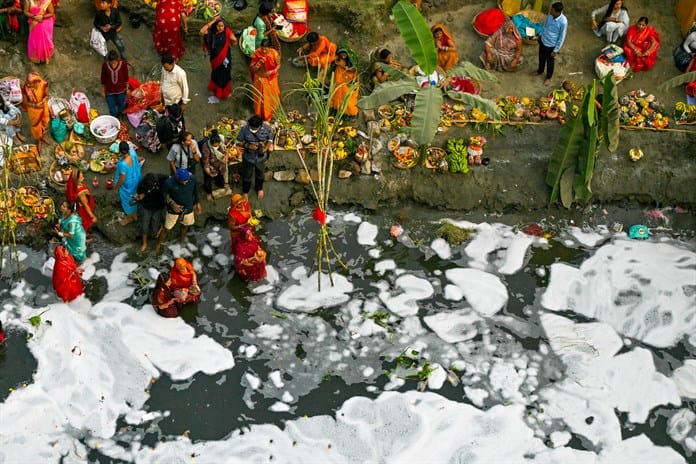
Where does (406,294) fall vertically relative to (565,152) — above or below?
below

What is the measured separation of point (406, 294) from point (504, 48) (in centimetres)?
404

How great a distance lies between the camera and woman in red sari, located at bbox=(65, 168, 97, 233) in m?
9.05

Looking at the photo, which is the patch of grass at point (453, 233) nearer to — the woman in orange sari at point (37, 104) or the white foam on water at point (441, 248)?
the white foam on water at point (441, 248)

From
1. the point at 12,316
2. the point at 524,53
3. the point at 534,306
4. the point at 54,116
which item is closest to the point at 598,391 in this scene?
the point at 534,306

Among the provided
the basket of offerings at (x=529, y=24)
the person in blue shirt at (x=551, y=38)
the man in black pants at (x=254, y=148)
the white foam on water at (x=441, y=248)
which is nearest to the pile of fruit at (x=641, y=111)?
the person in blue shirt at (x=551, y=38)

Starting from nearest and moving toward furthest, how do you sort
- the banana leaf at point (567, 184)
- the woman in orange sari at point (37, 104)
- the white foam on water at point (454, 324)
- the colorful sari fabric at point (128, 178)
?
the white foam on water at point (454, 324)
the colorful sari fabric at point (128, 178)
the woman in orange sari at point (37, 104)
the banana leaf at point (567, 184)

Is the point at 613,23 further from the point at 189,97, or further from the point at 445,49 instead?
the point at 189,97

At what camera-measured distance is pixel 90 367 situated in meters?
8.53

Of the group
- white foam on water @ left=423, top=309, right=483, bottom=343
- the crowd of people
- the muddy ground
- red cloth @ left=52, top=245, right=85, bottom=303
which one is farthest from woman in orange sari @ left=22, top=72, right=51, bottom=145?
white foam on water @ left=423, top=309, right=483, bottom=343

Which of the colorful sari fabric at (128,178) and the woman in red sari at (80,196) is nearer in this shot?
the woman in red sari at (80,196)

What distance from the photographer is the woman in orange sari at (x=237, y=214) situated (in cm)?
896

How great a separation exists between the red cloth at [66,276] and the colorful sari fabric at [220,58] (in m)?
3.03

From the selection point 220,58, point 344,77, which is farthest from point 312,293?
point 220,58

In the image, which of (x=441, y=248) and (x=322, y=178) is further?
(x=441, y=248)
